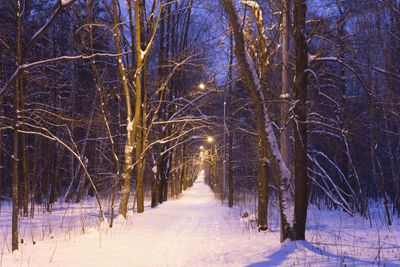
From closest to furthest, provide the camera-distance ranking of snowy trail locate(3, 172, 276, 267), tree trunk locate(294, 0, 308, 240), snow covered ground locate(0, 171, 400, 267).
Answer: snow covered ground locate(0, 171, 400, 267), snowy trail locate(3, 172, 276, 267), tree trunk locate(294, 0, 308, 240)

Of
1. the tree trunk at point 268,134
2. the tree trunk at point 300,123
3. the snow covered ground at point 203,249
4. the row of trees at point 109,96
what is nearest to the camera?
the snow covered ground at point 203,249

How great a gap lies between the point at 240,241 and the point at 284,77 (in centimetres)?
419

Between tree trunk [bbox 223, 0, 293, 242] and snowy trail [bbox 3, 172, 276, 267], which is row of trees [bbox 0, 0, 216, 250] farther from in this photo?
tree trunk [bbox 223, 0, 293, 242]

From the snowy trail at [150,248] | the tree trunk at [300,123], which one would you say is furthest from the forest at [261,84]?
the snowy trail at [150,248]

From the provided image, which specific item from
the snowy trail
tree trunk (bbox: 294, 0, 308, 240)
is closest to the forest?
tree trunk (bbox: 294, 0, 308, 240)

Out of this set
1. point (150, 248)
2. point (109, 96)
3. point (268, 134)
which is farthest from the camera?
point (109, 96)

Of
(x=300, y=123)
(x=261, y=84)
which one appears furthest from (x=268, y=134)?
(x=261, y=84)

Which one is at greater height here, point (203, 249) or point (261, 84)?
point (261, 84)

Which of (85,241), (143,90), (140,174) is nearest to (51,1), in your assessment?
(143,90)

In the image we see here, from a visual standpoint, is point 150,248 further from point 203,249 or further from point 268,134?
point 268,134

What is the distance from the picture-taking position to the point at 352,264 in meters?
6.96

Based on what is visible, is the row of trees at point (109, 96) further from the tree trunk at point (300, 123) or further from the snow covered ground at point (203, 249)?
the tree trunk at point (300, 123)

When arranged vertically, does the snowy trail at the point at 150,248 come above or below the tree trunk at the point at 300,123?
below

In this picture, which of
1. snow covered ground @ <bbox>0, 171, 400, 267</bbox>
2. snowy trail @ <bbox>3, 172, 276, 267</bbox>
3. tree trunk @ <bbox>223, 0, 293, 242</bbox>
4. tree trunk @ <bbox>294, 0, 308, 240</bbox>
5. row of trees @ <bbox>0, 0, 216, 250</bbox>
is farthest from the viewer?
row of trees @ <bbox>0, 0, 216, 250</bbox>
